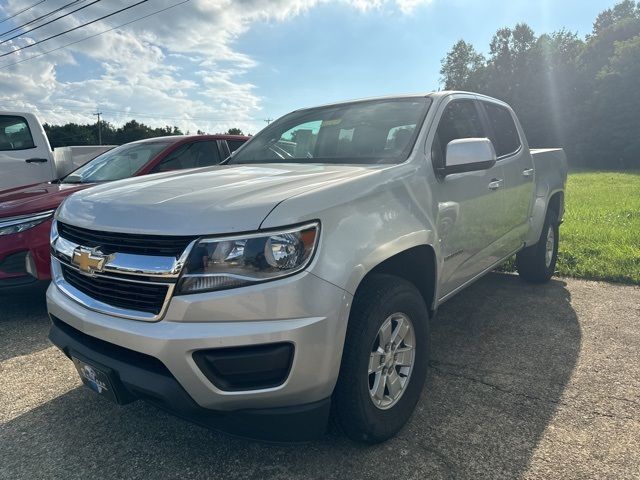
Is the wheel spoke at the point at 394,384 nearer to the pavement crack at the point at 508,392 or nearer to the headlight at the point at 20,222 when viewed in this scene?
the pavement crack at the point at 508,392

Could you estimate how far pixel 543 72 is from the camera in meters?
47.2

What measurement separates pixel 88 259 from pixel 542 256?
4.36 meters

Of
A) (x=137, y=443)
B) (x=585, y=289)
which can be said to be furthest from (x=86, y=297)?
(x=585, y=289)

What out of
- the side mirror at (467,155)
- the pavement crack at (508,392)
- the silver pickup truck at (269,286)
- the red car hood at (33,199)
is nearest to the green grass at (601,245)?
the pavement crack at (508,392)

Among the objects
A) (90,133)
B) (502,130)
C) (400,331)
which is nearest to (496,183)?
(502,130)

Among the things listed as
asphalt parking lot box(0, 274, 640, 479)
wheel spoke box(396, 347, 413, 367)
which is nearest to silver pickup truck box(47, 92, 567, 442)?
wheel spoke box(396, 347, 413, 367)

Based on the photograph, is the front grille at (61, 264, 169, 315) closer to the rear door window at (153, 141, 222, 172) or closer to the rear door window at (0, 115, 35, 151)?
the rear door window at (153, 141, 222, 172)

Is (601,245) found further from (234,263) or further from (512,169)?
(234,263)

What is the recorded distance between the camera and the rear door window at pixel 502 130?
12.7ft

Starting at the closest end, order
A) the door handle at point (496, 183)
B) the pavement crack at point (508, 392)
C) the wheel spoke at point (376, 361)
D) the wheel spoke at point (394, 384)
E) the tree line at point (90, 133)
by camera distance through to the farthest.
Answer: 1. the wheel spoke at point (376, 361)
2. the wheel spoke at point (394, 384)
3. the pavement crack at point (508, 392)
4. the door handle at point (496, 183)
5. the tree line at point (90, 133)

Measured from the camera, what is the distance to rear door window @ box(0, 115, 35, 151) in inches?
264

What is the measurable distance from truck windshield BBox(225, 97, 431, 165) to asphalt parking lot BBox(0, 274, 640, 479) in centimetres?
147

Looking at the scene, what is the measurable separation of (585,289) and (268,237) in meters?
4.37

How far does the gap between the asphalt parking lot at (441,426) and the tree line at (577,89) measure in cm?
3902
